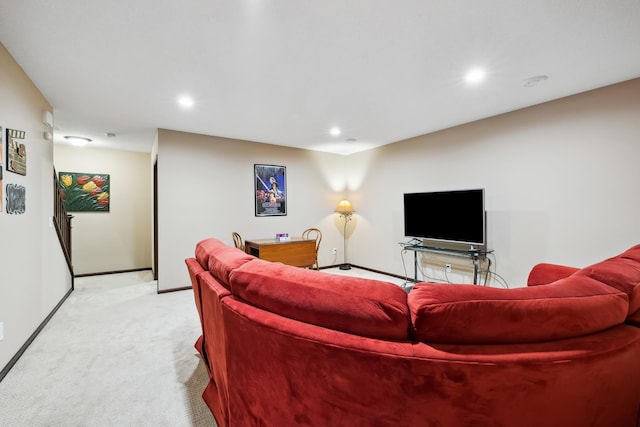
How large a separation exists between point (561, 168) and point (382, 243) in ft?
9.16

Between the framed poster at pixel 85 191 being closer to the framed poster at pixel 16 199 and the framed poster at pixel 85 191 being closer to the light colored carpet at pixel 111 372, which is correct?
the light colored carpet at pixel 111 372

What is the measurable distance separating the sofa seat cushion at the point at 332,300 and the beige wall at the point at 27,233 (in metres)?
2.27

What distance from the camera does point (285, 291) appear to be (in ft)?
3.39

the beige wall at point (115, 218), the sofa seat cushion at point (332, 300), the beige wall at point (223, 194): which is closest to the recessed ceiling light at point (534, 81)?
the sofa seat cushion at point (332, 300)

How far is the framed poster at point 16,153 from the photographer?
2.17 meters

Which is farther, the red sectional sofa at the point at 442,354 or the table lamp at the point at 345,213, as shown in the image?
the table lamp at the point at 345,213

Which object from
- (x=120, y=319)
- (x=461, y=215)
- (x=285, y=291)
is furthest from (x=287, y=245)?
(x=285, y=291)

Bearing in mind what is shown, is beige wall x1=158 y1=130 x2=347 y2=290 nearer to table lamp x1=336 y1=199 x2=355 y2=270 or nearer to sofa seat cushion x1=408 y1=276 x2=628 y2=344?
table lamp x1=336 y1=199 x2=355 y2=270

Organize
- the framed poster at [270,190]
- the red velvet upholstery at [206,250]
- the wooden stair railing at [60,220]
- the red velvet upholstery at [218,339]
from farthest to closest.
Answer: the framed poster at [270,190]
the wooden stair railing at [60,220]
the red velvet upholstery at [206,250]
the red velvet upholstery at [218,339]

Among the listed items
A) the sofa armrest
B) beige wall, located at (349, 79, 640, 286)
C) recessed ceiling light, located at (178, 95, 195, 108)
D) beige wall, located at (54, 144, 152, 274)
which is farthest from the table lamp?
beige wall, located at (54, 144, 152, 274)

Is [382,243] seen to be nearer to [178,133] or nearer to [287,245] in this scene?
[287,245]

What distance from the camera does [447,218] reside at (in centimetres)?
387

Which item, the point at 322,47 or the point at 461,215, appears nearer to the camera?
the point at 322,47

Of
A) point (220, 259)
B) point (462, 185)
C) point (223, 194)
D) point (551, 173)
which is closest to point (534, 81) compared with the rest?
point (551, 173)
